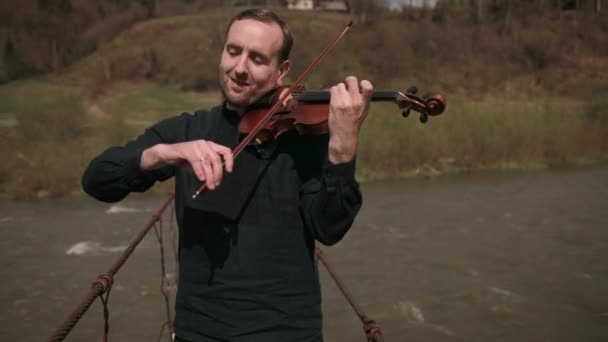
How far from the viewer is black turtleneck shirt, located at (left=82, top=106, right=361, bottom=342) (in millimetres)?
1640

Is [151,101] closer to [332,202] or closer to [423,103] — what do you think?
[423,103]

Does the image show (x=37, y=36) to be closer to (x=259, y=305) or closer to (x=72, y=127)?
(x=72, y=127)

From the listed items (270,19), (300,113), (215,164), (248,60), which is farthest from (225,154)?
(300,113)

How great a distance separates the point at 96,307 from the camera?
30.8ft

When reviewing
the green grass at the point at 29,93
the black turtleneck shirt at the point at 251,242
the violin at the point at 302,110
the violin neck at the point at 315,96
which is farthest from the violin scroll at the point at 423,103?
the green grass at the point at 29,93

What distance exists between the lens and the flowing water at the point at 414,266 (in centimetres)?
864

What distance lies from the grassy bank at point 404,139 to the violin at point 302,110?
44.6 ft

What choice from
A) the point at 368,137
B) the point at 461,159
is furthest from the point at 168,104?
the point at 461,159

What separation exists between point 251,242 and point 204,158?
31 centimetres

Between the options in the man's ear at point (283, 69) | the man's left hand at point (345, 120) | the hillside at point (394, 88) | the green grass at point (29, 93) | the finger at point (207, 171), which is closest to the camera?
the finger at point (207, 171)

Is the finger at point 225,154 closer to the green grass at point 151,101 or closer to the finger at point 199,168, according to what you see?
the finger at point 199,168

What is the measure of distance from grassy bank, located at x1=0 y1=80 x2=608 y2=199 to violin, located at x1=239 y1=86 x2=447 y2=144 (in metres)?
13.6

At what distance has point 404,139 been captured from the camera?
17.0 meters

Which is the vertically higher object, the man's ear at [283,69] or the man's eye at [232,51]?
the man's eye at [232,51]
